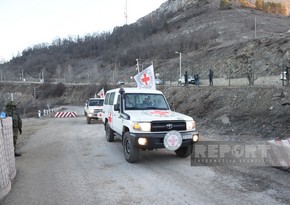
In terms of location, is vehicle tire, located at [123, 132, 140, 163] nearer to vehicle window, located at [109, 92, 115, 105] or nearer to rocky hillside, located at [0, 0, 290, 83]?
vehicle window, located at [109, 92, 115, 105]

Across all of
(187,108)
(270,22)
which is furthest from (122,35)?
(187,108)

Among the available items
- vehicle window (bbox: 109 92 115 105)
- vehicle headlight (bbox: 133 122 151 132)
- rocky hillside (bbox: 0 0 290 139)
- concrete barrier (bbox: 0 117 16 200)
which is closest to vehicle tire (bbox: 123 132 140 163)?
vehicle headlight (bbox: 133 122 151 132)

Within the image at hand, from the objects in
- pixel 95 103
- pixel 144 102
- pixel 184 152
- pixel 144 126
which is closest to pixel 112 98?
pixel 144 102

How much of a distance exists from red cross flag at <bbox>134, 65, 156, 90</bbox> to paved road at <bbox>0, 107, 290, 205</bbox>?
7356mm

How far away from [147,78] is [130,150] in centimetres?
865

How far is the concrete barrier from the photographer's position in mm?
6386

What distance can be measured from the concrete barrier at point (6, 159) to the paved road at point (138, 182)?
0.59 feet

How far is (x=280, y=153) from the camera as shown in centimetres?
769

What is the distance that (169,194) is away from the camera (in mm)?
6266

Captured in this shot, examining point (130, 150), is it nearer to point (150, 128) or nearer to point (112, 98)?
point (150, 128)

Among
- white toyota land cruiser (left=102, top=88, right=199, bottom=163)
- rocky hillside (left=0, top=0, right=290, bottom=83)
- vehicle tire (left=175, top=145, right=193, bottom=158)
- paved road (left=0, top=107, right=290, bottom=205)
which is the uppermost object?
rocky hillside (left=0, top=0, right=290, bottom=83)

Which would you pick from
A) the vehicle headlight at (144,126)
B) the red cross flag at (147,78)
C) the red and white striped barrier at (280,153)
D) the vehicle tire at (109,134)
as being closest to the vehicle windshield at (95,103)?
the red cross flag at (147,78)

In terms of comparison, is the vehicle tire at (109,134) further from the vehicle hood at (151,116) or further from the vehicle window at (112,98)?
the vehicle hood at (151,116)

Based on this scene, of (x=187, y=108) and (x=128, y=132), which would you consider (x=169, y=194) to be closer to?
(x=128, y=132)
